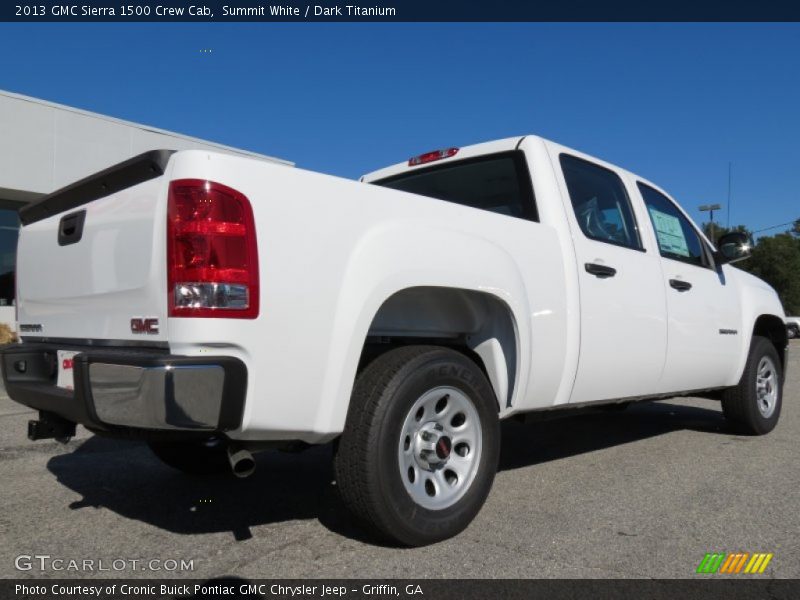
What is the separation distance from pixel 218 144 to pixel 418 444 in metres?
17.0

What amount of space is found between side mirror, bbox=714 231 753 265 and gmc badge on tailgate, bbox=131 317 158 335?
4.31m

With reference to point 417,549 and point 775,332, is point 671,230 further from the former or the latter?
point 417,549

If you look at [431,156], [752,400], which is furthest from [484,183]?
[752,400]

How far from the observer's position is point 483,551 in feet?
9.36

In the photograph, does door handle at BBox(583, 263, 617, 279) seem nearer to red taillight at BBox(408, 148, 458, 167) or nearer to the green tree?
red taillight at BBox(408, 148, 458, 167)

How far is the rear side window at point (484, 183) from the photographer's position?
388 cm

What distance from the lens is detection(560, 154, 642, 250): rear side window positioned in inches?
157

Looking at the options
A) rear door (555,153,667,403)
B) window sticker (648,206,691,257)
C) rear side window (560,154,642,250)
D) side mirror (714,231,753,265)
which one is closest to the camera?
rear door (555,153,667,403)

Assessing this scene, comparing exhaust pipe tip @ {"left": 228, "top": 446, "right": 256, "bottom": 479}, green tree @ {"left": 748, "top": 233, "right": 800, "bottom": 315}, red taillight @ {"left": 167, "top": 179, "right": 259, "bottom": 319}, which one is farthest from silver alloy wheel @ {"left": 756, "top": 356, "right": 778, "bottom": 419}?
green tree @ {"left": 748, "top": 233, "right": 800, "bottom": 315}

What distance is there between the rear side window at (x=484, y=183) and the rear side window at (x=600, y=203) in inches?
11.0

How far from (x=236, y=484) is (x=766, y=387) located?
4.45 metres

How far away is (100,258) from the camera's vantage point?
2.71 metres

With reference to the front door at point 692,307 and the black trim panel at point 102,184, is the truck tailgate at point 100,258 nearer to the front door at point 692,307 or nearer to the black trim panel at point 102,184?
the black trim panel at point 102,184

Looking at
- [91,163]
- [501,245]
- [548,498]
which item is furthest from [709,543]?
[91,163]
